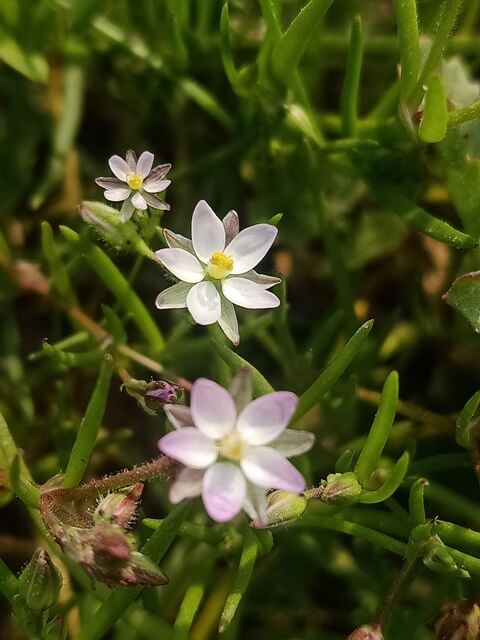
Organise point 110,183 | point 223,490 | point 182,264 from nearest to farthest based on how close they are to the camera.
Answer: point 223,490 < point 182,264 < point 110,183

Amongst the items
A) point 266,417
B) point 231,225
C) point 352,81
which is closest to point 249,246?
point 231,225

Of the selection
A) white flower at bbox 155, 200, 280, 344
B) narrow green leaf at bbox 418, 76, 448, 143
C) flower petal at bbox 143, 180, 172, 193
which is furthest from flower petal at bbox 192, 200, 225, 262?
narrow green leaf at bbox 418, 76, 448, 143

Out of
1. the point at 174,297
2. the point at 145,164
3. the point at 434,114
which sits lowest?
the point at 174,297

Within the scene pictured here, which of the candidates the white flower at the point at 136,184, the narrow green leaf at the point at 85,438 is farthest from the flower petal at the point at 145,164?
the narrow green leaf at the point at 85,438

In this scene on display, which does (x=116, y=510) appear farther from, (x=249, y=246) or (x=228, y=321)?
(x=249, y=246)

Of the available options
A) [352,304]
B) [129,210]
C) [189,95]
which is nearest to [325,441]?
[352,304]

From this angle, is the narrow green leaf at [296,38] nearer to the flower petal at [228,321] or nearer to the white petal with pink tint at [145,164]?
the white petal with pink tint at [145,164]
